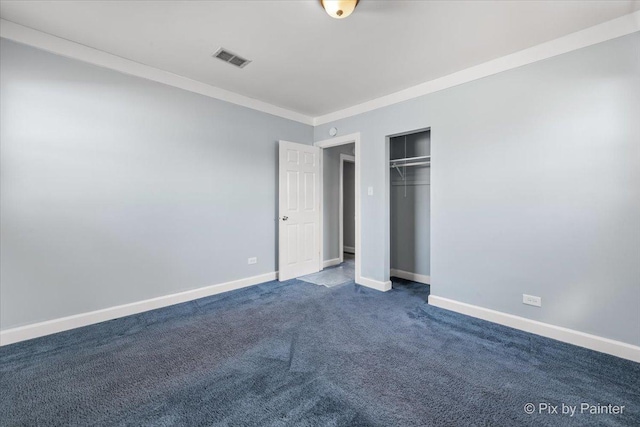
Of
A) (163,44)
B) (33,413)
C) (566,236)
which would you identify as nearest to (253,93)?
(163,44)

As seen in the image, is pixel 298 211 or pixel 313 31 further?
pixel 298 211

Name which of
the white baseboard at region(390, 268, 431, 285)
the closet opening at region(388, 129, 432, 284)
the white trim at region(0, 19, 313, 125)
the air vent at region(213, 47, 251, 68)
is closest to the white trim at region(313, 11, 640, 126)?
the closet opening at region(388, 129, 432, 284)

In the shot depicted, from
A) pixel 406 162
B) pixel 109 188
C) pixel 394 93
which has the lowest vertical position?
pixel 109 188

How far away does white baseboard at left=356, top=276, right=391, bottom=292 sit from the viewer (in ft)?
12.3

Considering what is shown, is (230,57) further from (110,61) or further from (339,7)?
(339,7)

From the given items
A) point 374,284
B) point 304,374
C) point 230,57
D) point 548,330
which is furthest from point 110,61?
point 548,330

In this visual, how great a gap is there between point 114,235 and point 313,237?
277 centimetres

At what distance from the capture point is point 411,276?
14.0ft

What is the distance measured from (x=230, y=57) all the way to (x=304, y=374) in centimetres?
306

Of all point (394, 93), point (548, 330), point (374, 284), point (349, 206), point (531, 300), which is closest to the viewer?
point (548, 330)

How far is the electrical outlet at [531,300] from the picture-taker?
2538mm

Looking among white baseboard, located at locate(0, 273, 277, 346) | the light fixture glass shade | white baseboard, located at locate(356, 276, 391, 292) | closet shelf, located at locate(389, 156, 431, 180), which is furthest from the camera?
closet shelf, located at locate(389, 156, 431, 180)

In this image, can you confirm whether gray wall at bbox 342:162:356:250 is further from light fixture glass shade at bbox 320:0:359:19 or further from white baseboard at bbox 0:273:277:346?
light fixture glass shade at bbox 320:0:359:19

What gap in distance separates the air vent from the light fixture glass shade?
118 cm
